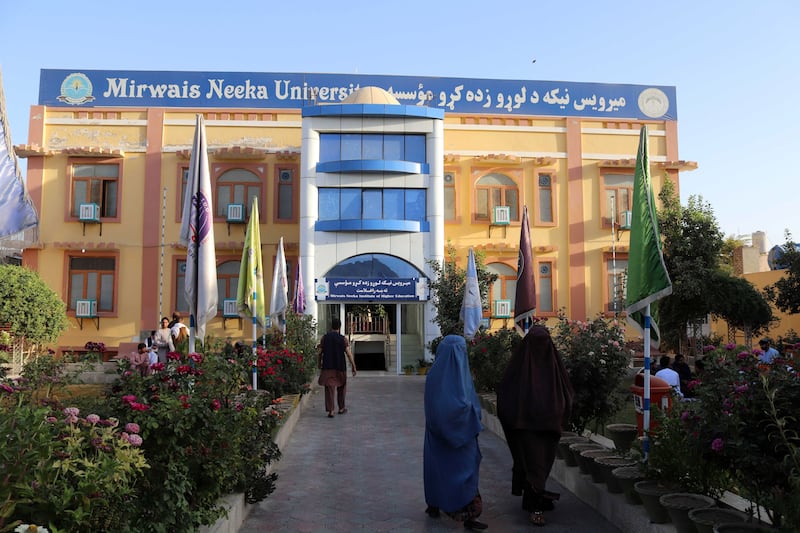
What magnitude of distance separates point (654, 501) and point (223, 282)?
18969mm

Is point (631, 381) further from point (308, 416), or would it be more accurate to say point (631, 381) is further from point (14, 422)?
point (14, 422)

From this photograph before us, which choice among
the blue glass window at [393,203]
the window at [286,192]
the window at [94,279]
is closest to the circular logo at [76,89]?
the window at [94,279]

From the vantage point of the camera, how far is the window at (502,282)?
72.5 feet

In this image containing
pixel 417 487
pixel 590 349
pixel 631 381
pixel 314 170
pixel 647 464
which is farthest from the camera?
pixel 314 170

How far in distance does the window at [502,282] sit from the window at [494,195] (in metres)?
1.68

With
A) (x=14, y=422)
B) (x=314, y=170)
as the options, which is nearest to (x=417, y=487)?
(x=14, y=422)

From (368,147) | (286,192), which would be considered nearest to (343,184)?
(368,147)

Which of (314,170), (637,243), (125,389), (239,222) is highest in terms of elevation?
(314,170)

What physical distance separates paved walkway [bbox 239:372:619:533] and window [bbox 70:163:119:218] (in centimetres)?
1444

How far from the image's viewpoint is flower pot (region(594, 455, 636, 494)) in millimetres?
5248

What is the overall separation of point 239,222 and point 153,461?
18.2 metres

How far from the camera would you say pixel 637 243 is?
5.86 meters

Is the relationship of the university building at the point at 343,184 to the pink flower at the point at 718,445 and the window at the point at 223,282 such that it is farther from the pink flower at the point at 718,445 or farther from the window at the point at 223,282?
the pink flower at the point at 718,445

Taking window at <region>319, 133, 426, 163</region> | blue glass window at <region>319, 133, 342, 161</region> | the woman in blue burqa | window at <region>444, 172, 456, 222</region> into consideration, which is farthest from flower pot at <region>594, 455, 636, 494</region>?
window at <region>444, 172, 456, 222</region>
